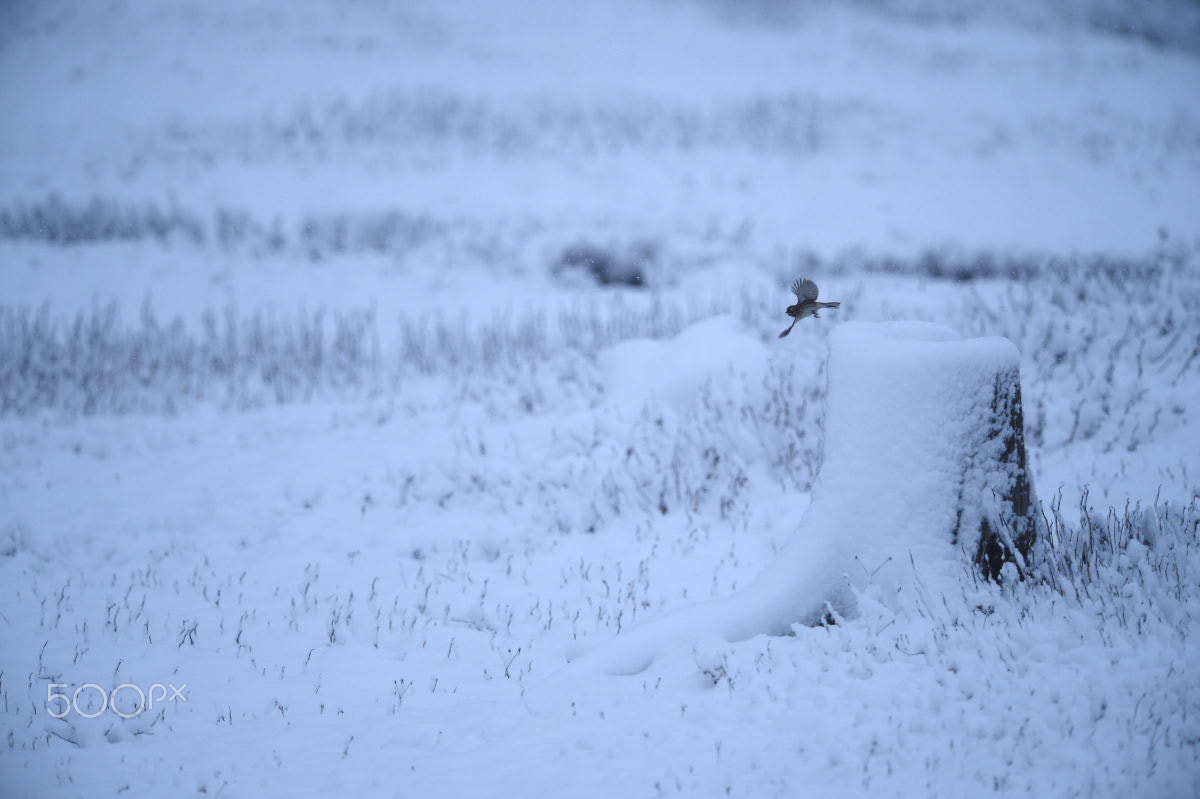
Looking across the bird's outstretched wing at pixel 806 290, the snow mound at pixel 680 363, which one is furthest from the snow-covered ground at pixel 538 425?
the bird's outstretched wing at pixel 806 290

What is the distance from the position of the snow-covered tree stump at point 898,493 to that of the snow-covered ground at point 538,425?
0.32 ft

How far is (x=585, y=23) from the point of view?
2597 cm

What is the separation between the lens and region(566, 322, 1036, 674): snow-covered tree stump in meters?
3.27

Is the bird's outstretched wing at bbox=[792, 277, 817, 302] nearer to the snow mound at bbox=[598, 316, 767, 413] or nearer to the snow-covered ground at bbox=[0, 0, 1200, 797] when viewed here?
the snow-covered ground at bbox=[0, 0, 1200, 797]

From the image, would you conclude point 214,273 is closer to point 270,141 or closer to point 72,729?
point 270,141

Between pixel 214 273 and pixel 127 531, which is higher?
pixel 214 273

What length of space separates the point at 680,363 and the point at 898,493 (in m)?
4.17

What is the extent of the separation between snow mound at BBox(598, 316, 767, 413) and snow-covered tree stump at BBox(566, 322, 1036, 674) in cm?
356

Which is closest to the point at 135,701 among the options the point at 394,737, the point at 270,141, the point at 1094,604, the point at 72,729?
the point at 72,729

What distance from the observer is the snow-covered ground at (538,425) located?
109 inches

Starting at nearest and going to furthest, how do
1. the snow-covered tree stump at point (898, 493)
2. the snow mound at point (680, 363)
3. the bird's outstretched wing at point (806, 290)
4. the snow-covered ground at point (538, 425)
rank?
the snow-covered ground at point (538, 425) → the snow-covered tree stump at point (898, 493) → the bird's outstretched wing at point (806, 290) → the snow mound at point (680, 363)

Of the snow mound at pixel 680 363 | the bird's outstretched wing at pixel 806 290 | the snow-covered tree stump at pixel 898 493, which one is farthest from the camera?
the snow mound at pixel 680 363

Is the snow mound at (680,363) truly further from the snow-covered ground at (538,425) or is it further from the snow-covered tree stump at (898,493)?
the snow-covered tree stump at (898,493)

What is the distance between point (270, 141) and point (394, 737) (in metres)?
17.7
